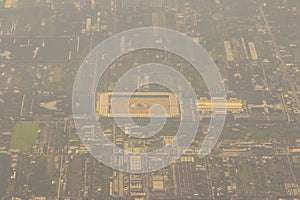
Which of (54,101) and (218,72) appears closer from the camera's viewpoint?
(54,101)

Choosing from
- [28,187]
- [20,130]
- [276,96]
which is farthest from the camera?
[276,96]

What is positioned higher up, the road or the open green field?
the road

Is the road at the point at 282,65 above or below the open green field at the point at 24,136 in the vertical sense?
above

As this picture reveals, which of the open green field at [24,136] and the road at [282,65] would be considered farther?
the road at [282,65]

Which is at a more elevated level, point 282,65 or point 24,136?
point 282,65

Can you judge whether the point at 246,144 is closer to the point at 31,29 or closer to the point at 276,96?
the point at 276,96

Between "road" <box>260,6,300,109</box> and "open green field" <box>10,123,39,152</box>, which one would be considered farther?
"road" <box>260,6,300,109</box>

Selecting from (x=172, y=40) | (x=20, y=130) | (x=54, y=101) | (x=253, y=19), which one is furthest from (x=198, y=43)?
(x=20, y=130)

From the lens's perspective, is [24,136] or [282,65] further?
[282,65]
